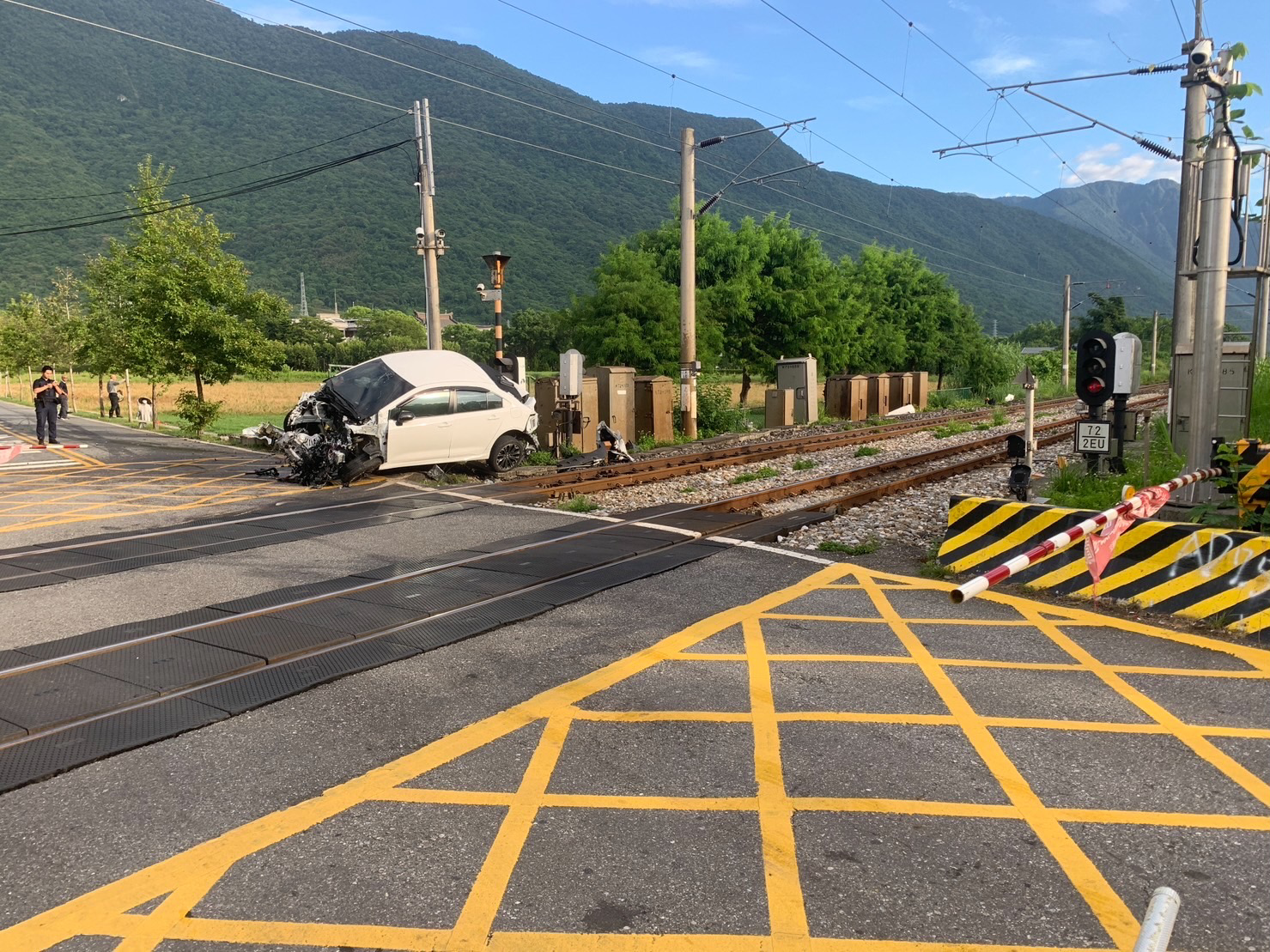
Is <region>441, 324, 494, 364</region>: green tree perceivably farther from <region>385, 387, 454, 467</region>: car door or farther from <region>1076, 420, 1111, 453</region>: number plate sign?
<region>1076, 420, 1111, 453</region>: number plate sign

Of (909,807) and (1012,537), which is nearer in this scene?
(909,807)

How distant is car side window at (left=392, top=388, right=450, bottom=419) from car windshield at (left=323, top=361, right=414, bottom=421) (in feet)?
0.62

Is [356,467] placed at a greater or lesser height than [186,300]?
lesser

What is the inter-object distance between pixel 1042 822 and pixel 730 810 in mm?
1258

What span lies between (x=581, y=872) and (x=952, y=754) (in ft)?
6.50

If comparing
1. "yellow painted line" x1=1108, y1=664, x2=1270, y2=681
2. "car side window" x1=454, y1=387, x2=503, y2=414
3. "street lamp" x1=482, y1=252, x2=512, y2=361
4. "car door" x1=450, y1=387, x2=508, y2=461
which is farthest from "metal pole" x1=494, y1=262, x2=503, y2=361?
"yellow painted line" x1=1108, y1=664, x2=1270, y2=681

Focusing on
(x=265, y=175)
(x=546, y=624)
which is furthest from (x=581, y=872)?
(x=265, y=175)

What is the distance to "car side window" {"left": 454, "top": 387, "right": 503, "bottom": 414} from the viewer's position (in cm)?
1443

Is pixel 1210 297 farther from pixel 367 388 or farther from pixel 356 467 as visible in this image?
pixel 367 388

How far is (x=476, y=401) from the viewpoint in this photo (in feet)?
48.0

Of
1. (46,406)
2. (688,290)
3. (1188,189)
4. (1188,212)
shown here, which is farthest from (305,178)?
(1188,212)

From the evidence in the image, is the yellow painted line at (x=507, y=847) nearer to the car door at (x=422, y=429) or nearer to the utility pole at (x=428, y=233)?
the car door at (x=422, y=429)

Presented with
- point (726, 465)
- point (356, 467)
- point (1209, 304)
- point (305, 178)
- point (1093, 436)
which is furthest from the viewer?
point (305, 178)

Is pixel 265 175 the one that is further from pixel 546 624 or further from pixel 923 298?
pixel 546 624
